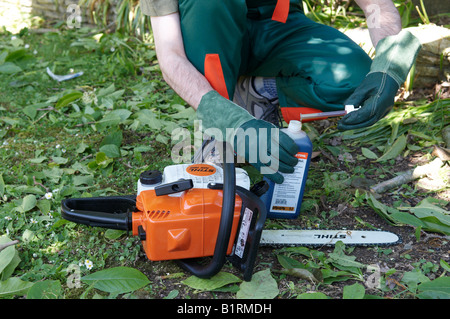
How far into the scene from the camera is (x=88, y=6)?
519 cm

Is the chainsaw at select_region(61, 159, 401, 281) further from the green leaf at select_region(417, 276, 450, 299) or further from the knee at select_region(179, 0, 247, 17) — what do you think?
the knee at select_region(179, 0, 247, 17)

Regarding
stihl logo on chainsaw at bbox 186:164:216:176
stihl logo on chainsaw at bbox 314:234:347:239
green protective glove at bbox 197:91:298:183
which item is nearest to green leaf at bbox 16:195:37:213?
stihl logo on chainsaw at bbox 186:164:216:176

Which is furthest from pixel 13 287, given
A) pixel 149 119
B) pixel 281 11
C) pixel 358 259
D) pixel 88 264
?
pixel 281 11

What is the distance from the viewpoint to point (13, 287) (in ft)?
5.75

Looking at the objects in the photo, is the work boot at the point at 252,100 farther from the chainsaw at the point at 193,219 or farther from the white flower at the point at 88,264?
the white flower at the point at 88,264

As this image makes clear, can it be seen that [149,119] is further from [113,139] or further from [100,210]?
[100,210]

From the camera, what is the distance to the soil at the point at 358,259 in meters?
1.75

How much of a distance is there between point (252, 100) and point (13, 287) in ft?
5.69

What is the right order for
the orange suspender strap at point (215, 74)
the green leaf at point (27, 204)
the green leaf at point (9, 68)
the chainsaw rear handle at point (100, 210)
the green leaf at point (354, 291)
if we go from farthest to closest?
the green leaf at point (9, 68)
the green leaf at point (27, 204)
the orange suspender strap at point (215, 74)
the chainsaw rear handle at point (100, 210)
the green leaf at point (354, 291)

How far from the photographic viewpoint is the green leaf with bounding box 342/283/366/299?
5.35 ft

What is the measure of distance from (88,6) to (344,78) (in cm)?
386

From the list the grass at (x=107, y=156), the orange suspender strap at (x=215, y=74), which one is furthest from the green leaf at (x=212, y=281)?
the orange suspender strap at (x=215, y=74)

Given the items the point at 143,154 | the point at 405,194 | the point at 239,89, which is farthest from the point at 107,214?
the point at 405,194

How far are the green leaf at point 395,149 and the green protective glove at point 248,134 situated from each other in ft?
3.93
